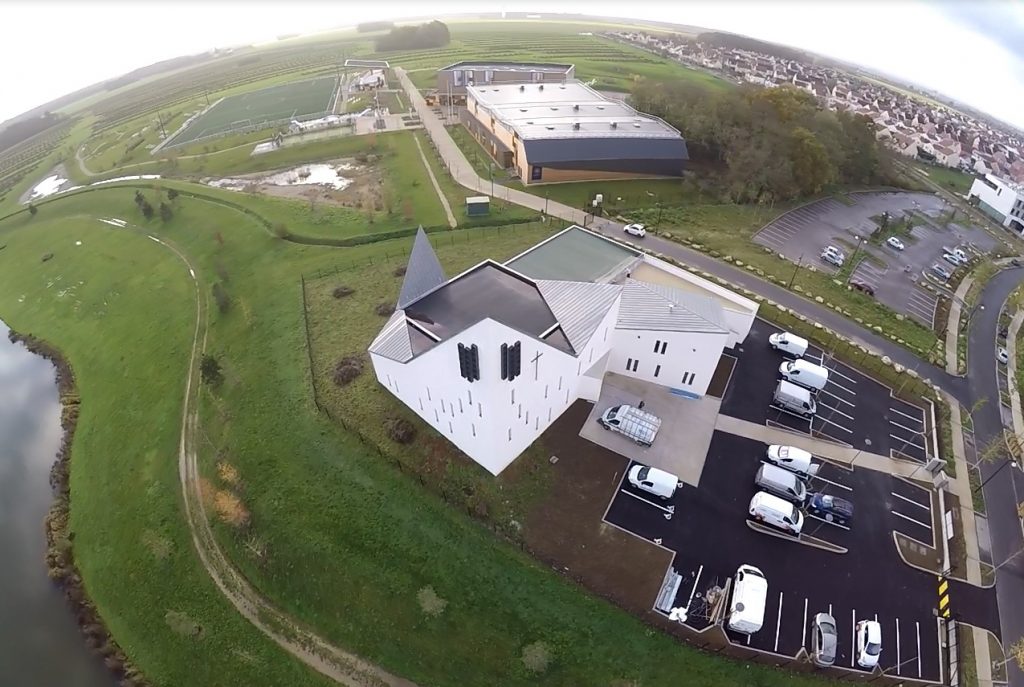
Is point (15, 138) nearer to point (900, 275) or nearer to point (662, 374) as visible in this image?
point (662, 374)

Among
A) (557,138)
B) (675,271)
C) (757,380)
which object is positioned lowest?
(757,380)

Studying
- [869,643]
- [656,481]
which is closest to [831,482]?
[869,643]

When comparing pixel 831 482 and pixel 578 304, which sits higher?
pixel 578 304

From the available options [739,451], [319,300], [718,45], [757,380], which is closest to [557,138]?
[319,300]

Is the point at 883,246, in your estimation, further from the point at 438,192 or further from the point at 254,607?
the point at 254,607

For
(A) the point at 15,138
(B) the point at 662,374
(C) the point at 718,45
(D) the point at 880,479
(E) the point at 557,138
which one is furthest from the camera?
(C) the point at 718,45

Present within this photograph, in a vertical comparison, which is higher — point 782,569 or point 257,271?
point 257,271

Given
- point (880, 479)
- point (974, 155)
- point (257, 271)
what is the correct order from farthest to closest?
point (974, 155)
point (257, 271)
point (880, 479)

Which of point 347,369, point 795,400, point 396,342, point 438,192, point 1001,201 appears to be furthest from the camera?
point 1001,201
